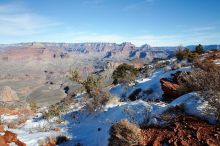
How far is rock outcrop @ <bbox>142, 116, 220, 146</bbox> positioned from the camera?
10555 millimetres

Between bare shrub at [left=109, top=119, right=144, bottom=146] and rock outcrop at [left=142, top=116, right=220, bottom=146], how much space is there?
14.3 inches

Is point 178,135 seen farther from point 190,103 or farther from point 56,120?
point 56,120

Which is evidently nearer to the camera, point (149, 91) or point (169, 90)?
point (169, 90)

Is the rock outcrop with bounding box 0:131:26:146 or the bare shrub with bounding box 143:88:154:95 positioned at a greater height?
the bare shrub with bounding box 143:88:154:95

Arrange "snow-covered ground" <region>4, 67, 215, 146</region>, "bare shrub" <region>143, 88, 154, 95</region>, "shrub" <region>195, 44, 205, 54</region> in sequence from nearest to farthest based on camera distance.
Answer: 1. "snow-covered ground" <region>4, 67, 215, 146</region>
2. "bare shrub" <region>143, 88, 154, 95</region>
3. "shrub" <region>195, 44, 205, 54</region>

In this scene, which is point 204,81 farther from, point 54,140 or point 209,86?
point 54,140

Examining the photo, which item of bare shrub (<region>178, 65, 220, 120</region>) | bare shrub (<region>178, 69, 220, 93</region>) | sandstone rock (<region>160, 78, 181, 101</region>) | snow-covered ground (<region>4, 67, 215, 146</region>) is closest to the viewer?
bare shrub (<region>178, 65, 220, 120</region>)

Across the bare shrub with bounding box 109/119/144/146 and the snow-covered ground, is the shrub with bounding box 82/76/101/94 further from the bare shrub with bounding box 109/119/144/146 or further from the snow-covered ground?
the bare shrub with bounding box 109/119/144/146

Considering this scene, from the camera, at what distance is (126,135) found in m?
11.4

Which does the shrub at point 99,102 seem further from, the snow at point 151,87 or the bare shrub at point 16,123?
the bare shrub at point 16,123

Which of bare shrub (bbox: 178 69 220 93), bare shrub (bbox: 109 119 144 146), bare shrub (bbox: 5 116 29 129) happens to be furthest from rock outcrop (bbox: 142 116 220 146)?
bare shrub (bbox: 5 116 29 129)

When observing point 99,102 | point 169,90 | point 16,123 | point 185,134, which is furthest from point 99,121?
point 185,134

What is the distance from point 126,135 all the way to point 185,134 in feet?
6.66

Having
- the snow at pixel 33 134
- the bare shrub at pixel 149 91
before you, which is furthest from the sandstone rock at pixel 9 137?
the bare shrub at pixel 149 91
